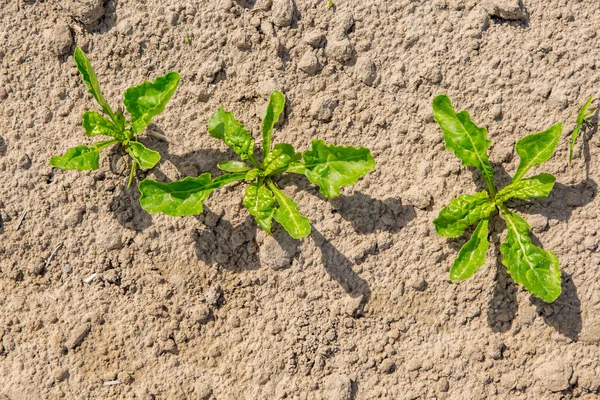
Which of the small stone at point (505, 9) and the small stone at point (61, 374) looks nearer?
the small stone at point (505, 9)

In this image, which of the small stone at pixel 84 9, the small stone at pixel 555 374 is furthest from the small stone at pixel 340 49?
the small stone at pixel 555 374

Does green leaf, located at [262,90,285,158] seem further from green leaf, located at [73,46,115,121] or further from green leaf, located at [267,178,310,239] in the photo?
green leaf, located at [73,46,115,121]

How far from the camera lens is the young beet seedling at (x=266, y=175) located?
2881 millimetres

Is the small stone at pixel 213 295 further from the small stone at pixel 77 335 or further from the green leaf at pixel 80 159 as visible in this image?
the green leaf at pixel 80 159

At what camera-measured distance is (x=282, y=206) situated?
3.00 metres

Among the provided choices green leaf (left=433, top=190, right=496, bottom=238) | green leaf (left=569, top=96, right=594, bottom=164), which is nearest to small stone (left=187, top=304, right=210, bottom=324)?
green leaf (left=433, top=190, right=496, bottom=238)

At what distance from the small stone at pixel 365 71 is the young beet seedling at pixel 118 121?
1.01 metres

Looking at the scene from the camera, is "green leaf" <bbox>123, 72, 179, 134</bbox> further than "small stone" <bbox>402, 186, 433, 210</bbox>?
No

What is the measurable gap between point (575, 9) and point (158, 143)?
96.7 inches

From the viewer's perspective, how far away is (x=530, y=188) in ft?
9.61

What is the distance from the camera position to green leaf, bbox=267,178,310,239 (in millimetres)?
2887

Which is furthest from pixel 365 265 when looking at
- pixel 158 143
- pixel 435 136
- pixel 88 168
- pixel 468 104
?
pixel 88 168

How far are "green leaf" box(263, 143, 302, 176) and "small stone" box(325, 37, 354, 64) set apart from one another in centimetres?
60

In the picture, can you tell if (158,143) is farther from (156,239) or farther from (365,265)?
(365,265)
